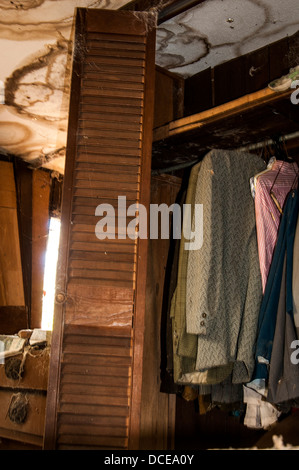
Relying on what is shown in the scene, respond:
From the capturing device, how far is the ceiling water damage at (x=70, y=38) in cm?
180

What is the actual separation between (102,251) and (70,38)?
1.09 metres

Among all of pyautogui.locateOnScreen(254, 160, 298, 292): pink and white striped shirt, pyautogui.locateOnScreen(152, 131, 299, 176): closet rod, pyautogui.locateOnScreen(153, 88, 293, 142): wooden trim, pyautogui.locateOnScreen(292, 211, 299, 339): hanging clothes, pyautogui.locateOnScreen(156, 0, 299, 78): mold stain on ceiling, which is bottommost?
pyautogui.locateOnScreen(292, 211, 299, 339): hanging clothes

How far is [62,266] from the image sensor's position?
4.91 feet

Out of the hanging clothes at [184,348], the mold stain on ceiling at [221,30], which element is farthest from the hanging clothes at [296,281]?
the mold stain on ceiling at [221,30]

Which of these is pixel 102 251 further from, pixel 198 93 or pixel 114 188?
pixel 198 93

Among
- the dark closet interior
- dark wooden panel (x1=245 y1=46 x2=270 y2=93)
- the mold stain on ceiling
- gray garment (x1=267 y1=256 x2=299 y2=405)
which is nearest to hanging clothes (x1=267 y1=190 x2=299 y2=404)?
gray garment (x1=267 y1=256 x2=299 y2=405)

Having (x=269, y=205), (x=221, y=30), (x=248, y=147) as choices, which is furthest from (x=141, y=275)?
(x=221, y=30)

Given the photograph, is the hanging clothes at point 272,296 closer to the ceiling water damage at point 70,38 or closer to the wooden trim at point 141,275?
the wooden trim at point 141,275

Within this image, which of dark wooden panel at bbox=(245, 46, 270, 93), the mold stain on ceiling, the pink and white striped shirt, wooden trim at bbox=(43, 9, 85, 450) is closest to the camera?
wooden trim at bbox=(43, 9, 85, 450)

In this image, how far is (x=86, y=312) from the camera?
148 centimetres

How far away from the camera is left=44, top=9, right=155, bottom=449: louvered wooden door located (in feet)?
4.72

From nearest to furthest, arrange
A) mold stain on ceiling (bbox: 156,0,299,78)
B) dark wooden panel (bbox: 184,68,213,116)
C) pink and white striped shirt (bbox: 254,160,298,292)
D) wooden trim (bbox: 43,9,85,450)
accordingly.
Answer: wooden trim (bbox: 43,9,85,450) → pink and white striped shirt (bbox: 254,160,298,292) → mold stain on ceiling (bbox: 156,0,299,78) → dark wooden panel (bbox: 184,68,213,116)

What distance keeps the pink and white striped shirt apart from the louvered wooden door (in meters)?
0.44

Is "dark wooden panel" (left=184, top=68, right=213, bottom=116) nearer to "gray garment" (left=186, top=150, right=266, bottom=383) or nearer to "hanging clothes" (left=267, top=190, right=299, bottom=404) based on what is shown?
"gray garment" (left=186, top=150, right=266, bottom=383)
